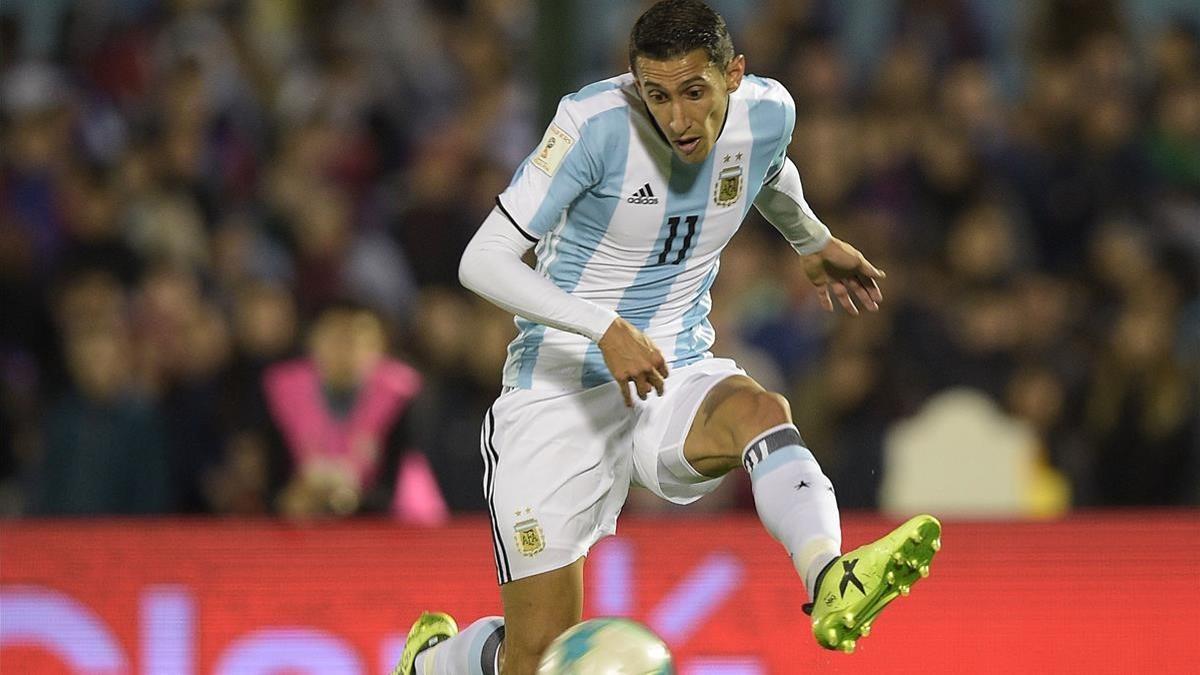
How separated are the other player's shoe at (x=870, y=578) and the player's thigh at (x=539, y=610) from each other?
87cm

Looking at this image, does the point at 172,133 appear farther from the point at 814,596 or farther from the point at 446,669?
the point at 814,596

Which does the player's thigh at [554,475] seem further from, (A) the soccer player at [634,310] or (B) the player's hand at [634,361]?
(B) the player's hand at [634,361]

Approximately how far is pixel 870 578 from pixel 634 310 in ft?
3.25

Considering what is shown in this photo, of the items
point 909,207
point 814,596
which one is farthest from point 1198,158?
point 814,596

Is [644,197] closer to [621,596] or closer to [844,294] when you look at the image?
[844,294]

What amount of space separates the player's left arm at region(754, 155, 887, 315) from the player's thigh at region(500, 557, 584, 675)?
0.88 metres

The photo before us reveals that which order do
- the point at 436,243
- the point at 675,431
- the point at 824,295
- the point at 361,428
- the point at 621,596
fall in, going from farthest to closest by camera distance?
the point at 436,243, the point at 361,428, the point at 621,596, the point at 824,295, the point at 675,431

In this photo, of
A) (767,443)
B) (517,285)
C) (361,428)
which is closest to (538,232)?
(517,285)

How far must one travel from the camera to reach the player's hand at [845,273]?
14.9 ft

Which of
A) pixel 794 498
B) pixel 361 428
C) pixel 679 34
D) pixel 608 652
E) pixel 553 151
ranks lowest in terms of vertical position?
pixel 361 428

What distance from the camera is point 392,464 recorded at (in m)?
6.29

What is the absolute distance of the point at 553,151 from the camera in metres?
4.12

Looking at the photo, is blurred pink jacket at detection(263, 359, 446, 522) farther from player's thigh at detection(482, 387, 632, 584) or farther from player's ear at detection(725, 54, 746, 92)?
player's ear at detection(725, 54, 746, 92)

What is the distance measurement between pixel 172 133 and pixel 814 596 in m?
5.27
